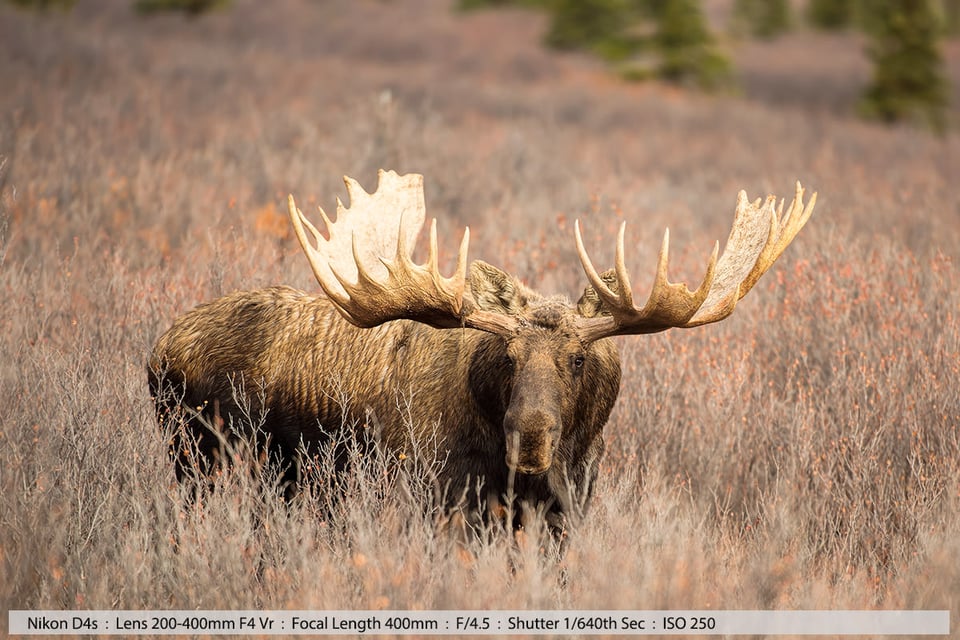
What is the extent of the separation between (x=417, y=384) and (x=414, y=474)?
0.53 metres

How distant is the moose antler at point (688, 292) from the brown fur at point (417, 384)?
0.61 feet

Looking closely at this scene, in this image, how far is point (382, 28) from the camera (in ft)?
83.4

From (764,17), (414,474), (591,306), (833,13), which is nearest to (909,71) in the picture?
(764,17)

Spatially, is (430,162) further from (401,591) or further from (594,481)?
(401,591)

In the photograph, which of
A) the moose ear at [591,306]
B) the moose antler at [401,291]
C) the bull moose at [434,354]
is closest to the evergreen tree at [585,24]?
the bull moose at [434,354]

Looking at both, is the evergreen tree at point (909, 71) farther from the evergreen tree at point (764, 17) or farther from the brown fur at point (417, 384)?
the brown fur at point (417, 384)

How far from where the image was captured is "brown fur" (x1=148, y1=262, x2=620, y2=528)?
3.50m

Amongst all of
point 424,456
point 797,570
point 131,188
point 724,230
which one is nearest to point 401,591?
point 424,456

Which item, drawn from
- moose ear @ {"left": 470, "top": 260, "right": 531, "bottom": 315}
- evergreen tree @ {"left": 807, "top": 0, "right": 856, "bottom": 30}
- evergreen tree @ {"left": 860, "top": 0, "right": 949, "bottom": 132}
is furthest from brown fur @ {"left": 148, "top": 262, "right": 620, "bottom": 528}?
evergreen tree @ {"left": 807, "top": 0, "right": 856, "bottom": 30}

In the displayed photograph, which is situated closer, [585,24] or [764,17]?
[585,24]

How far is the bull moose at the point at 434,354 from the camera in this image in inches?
137

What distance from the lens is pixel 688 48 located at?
2345 centimetres

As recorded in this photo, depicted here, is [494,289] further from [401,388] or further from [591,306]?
[401,388]

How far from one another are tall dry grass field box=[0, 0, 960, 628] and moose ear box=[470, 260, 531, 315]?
0.79m
